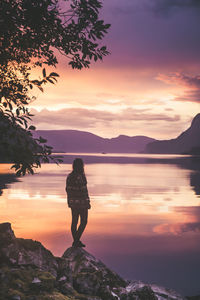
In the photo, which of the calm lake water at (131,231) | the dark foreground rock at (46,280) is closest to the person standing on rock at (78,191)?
the dark foreground rock at (46,280)

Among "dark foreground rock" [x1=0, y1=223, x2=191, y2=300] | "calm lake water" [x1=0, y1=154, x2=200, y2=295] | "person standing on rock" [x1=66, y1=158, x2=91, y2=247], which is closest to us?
"dark foreground rock" [x1=0, y1=223, x2=191, y2=300]

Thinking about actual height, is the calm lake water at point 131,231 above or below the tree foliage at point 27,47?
below

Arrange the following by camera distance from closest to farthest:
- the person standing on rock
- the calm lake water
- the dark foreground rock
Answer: the dark foreground rock < the person standing on rock < the calm lake water

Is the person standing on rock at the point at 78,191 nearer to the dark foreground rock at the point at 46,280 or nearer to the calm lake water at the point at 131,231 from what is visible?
the dark foreground rock at the point at 46,280

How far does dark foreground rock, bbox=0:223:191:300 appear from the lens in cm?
680

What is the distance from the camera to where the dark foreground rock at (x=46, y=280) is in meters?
6.80

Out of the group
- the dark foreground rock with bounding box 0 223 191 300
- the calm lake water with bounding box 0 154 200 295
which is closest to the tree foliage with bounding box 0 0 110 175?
the dark foreground rock with bounding box 0 223 191 300

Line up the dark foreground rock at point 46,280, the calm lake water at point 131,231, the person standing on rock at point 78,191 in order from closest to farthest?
the dark foreground rock at point 46,280
the person standing on rock at point 78,191
the calm lake water at point 131,231

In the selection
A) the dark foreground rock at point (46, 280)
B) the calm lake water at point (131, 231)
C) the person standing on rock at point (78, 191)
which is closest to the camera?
the dark foreground rock at point (46, 280)

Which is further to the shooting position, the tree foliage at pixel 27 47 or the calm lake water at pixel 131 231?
the calm lake water at pixel 131 231

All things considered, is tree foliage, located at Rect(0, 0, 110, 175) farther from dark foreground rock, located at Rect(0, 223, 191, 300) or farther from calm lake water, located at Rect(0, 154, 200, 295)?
calm lake water, located at Rect(0, 154, 200, 295)

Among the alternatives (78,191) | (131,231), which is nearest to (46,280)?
(78,191)

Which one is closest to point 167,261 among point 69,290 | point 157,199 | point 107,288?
point 107,288

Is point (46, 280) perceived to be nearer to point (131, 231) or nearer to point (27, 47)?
point (27, 47)
